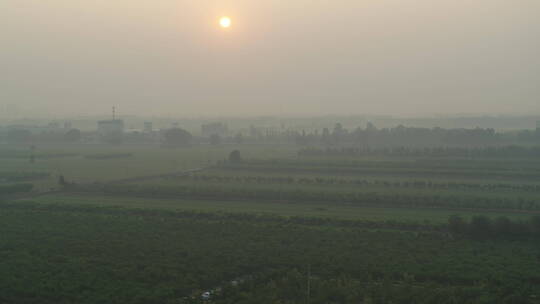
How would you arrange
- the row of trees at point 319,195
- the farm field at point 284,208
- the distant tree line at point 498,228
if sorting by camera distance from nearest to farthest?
the distant tree line at point 498,228, the farm field at point 284,208, the row of trees at point 319,195

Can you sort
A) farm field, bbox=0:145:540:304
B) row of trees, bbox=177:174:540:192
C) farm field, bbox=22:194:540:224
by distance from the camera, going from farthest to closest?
row of trees, bbox=177:174:540:192, farm field, bbox=22:194:540:224, farm field, bbox=0:145:540:304

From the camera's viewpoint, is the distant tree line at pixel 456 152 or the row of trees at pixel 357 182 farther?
the distant tree line at pixel 456 152

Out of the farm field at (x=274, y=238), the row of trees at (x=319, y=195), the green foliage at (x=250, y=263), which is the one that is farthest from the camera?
the row of trees at (x=319, y=195)

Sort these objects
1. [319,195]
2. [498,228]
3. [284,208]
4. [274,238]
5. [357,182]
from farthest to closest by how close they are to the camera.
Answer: [357,182]
[319,195]
[284,208]
[498,228]
[274,238]

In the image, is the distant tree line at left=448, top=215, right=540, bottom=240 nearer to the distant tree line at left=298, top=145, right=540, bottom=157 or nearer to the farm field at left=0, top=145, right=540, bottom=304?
the farm field at left=0, top=145, right=540, bottom=304

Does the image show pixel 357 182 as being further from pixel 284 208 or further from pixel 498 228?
pixel 498 228

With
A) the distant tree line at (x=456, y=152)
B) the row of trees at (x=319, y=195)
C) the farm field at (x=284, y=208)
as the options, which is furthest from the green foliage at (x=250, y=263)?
the distant tree line at (x=456, y=152)

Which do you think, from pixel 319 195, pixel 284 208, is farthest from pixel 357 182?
pixel 284 208

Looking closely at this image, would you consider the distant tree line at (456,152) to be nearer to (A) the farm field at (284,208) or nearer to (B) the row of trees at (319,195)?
(B) the row of trees at (319,195)

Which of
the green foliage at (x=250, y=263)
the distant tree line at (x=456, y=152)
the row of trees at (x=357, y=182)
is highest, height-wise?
the distant tree line at (x=456, y=152)

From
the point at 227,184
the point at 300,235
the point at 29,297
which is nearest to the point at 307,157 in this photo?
the point at 227,184

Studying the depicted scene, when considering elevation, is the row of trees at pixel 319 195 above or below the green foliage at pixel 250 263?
above

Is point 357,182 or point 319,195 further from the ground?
point 357,182

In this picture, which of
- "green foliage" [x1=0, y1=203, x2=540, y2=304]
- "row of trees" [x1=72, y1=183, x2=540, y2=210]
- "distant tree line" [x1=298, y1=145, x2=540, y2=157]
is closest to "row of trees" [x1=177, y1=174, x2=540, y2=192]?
"row of trees" [x1=72, y1=183, x2=540, y2=210]
